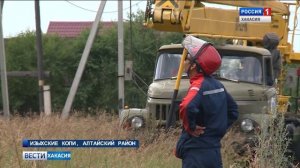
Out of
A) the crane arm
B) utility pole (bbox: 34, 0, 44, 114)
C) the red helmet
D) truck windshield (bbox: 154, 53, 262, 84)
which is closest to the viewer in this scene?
the red helmet

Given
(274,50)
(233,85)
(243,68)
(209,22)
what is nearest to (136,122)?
(233,85)

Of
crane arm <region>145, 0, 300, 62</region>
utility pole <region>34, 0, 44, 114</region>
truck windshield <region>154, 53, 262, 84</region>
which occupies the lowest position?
utility pole <region>34, 0, 44, 114</region>

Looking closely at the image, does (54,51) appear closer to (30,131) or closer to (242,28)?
(242,28)

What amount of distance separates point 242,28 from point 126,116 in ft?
10.8

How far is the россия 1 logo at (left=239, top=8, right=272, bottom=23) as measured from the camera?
11.6 meters

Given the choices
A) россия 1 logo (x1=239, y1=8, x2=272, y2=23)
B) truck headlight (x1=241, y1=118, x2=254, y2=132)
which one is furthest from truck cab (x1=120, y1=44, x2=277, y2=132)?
россия 1 logo (x1=239, y1=8, x2=272, y2=23)

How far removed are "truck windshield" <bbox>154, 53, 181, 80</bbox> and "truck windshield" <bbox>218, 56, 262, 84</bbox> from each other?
2.44ft

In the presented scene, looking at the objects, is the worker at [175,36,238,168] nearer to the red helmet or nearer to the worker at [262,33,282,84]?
the red helmet

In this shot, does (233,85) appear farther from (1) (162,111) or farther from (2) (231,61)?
(1) (162,111)

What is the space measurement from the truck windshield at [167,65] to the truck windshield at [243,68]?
0.74m

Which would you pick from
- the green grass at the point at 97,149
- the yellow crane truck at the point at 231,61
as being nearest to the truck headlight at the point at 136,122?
the yellow crane truck at the point at 231,61

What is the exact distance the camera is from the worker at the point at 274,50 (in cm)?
1052

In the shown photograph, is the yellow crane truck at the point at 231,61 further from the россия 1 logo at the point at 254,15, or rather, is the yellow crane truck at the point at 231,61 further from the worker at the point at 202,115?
the worker at the point at 202,115

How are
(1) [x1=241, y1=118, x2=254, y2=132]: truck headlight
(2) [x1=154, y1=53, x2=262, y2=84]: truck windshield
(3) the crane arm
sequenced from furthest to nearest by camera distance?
1. (3) the crane arm
2. (2) [x1=154, y1=53, x2=262, y2=84]: truck windshield
3. (1) [x1=241, y1=118, x2=254, y2=132]: truck headlight
